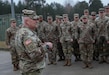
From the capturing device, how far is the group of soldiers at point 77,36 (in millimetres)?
9234

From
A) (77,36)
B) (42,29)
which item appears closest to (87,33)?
(77,36)

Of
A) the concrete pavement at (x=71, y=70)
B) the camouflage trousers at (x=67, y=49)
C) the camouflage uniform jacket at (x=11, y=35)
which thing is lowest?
the concrete pavement at (x=71, y=70)

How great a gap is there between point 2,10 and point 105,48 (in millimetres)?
27706

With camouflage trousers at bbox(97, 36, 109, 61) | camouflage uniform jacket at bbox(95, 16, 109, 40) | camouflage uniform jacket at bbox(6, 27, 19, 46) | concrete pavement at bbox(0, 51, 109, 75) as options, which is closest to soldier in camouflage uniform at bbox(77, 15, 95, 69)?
concrete pavement at bbox(0, 51, 109, 75)

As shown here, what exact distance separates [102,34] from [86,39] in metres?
0.80

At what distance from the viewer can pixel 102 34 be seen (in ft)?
31.7

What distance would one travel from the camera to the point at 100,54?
10070 mm

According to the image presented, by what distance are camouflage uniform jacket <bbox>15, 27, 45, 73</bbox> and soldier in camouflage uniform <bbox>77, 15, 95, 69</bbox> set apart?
4.77 meters

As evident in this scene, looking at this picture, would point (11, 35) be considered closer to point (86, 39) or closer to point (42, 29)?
point (42, 29)

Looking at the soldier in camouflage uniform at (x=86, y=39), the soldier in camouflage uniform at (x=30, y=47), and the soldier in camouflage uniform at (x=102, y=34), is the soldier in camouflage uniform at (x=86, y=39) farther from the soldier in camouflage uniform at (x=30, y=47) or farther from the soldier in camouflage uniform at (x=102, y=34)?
the soldier in camouflage uniform at (x=30, y=47)

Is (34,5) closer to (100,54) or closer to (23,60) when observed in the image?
(100,54)

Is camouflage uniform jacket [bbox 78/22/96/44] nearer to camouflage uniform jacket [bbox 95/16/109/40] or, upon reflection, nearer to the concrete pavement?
camouflage uniform jacket [bbox 95/16/109/40]

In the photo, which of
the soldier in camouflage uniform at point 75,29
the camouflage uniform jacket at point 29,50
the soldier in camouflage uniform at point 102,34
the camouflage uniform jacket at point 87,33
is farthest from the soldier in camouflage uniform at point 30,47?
the soldier in camouflage uniform at point 102,34

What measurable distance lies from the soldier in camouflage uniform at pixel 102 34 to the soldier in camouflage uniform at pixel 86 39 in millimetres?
506
